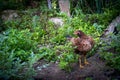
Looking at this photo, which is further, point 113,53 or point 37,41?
point 37,41

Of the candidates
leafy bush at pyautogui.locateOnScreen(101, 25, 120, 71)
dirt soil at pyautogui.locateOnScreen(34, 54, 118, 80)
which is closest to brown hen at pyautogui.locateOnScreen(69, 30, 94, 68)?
dirt soil at pyautogui.locateOnScreen(34, 54, 118, 80)

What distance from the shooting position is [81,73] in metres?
5.76

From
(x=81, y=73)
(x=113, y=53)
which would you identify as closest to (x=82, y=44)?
(x=81, y=73)

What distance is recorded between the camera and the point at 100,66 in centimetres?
597

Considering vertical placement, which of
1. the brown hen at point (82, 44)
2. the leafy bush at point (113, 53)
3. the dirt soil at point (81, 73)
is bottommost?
the dirt soil at point (81, 73)

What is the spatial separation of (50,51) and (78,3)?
277 centimetres

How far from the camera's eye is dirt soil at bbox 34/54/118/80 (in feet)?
18.2

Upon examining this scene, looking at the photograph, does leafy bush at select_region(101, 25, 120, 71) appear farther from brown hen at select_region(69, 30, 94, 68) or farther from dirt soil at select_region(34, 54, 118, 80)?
brown hen at select_region(69, 30, 94, 68)

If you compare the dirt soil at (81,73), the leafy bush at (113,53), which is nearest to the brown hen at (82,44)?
the dirt soil at (81,73)

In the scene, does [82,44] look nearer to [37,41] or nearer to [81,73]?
[81,73]

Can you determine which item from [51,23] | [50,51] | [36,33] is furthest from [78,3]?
[50,51]

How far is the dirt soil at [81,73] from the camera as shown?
5.54m

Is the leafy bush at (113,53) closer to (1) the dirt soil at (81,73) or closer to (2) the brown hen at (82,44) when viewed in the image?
(1) the dirt soil at (81,73)

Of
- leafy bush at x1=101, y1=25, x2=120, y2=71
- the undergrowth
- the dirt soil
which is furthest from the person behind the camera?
leafy bush at x1=101, y1=25, x2=120, y2=71
